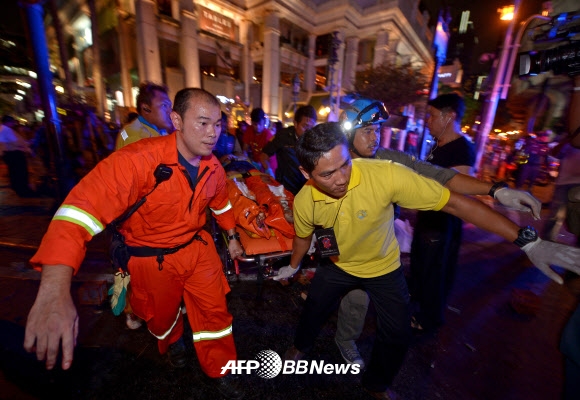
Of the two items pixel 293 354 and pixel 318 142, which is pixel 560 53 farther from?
pixel 293 354

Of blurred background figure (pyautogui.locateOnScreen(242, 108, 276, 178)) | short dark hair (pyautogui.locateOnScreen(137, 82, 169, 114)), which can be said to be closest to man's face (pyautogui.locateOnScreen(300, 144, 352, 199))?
short dark hair (pyautogui.locateOnScreen(137, 82, 169, 114))

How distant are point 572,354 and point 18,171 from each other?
11.1 meters

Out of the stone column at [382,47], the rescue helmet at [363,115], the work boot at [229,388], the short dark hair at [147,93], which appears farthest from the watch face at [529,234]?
the stone column at [382,47]

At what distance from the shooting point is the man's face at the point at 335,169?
5.47 feet

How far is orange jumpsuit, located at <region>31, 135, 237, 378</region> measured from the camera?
1.55 m

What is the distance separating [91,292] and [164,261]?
1.80m

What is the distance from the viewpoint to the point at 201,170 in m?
2.04

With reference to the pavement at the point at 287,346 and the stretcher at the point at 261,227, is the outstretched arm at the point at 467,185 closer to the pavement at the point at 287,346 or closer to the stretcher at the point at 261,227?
the pavement at the point at 287,346

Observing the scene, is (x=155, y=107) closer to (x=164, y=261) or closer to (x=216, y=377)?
(x=164, y=261)

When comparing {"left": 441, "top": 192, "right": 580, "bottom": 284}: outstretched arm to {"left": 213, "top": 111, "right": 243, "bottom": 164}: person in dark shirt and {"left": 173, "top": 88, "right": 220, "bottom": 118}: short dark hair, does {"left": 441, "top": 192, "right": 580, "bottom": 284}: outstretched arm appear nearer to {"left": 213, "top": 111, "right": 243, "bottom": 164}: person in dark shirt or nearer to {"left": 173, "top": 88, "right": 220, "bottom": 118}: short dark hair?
{"left": 173, "top": 88, "right": 220, "bottom": 118}: short dark hair

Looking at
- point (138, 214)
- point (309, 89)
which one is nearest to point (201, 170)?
point (138, 214)

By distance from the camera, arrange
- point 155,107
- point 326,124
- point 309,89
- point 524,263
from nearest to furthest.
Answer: point 326,124
point 155,107
point 524,263
point 309,89

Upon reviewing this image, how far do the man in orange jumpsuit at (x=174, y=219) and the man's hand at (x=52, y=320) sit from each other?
10.3 inches

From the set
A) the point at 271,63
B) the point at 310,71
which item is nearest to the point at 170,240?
the point at 271,63
